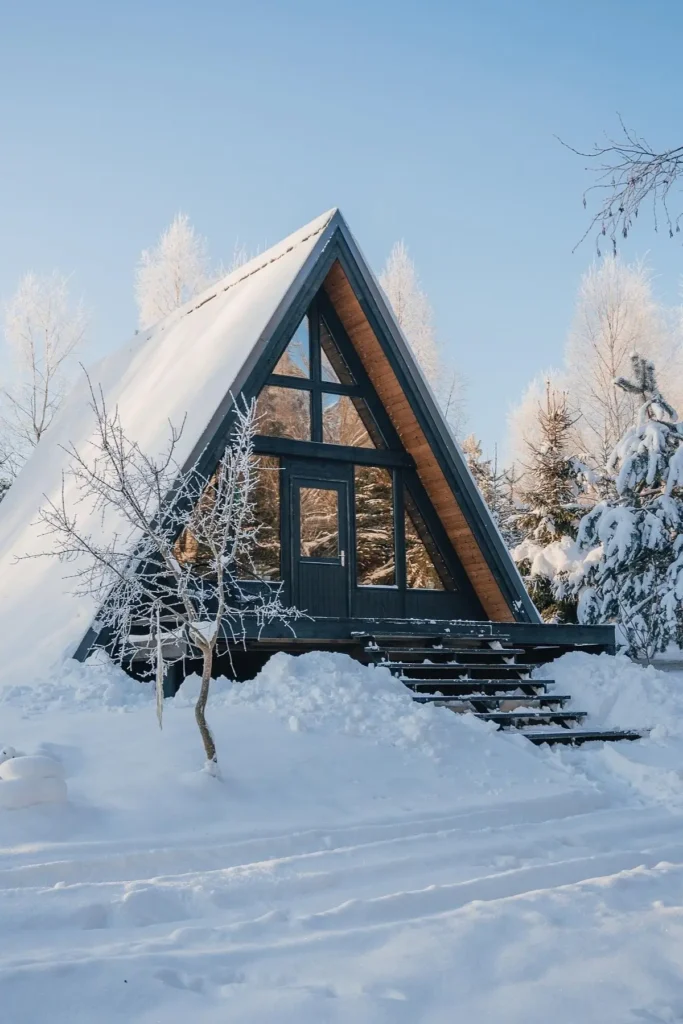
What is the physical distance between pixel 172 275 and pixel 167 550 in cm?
2266

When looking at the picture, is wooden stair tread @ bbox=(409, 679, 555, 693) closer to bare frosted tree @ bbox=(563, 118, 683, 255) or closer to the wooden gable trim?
the wooden gable trim

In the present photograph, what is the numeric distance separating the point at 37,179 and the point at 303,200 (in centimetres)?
1047

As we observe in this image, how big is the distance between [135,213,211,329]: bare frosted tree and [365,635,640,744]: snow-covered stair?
19524mm

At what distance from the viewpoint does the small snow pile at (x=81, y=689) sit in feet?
24.4

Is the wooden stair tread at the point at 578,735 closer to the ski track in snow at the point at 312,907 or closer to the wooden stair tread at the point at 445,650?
the wooden stair tread at the point at 445,650

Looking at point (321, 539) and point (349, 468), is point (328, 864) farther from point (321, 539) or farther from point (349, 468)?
point (349, 468)

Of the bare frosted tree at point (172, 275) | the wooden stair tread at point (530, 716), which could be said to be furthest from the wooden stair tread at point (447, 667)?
the bare frosted tree at point (172, 275)

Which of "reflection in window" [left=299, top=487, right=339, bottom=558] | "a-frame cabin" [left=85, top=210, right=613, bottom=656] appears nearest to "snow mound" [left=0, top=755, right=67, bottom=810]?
"a-frame cabin" [left=85, top=210, right=613, bottom=656]

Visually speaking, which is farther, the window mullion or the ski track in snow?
the window mullion

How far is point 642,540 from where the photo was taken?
14211mm

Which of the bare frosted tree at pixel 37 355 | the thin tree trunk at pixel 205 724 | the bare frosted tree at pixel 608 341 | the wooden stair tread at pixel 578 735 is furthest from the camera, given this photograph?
the bare frosted tree at pixel 608 341

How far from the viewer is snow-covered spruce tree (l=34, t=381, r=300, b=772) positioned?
6.46m

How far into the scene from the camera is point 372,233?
93.6ft

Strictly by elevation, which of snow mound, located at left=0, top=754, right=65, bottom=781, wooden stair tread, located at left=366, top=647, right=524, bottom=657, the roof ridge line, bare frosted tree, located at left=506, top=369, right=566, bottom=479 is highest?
bare frosted tree, located at left=506, top=369, right=566, bottom=479
